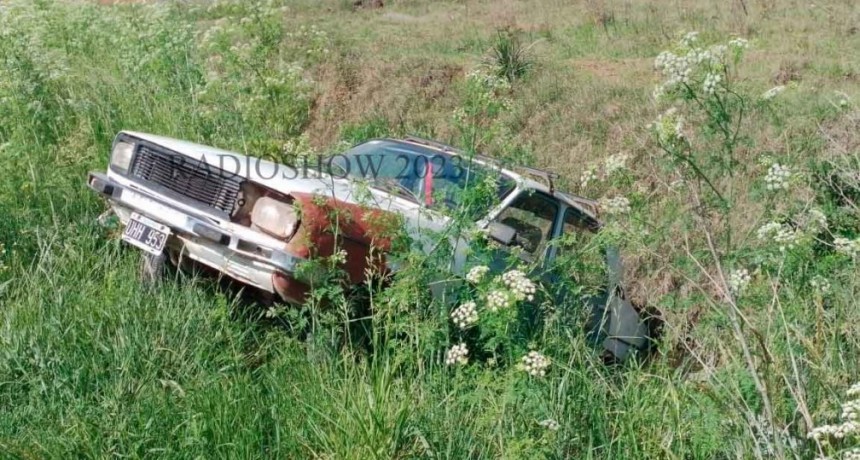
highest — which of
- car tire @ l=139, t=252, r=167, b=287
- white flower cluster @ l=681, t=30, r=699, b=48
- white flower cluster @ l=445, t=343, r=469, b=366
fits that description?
white flower cluster @ l=681, t=30, r=699, b=48

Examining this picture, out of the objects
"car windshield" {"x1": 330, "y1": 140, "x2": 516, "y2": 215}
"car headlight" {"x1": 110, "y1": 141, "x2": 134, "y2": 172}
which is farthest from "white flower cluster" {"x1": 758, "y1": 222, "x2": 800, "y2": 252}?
"car headlight" {"x1": 110, "y1": 141, "x2": 134, "y2": 172}

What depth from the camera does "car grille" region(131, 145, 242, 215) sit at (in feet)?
15.1

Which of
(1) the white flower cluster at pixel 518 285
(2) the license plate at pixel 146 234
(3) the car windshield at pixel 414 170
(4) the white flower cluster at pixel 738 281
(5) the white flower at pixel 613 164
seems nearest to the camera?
(4) the white flower cluster at pixel 738 281

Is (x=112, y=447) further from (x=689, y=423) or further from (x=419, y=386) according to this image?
(x=689, y=423)

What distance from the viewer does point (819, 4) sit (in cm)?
1491

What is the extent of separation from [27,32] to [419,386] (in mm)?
6381

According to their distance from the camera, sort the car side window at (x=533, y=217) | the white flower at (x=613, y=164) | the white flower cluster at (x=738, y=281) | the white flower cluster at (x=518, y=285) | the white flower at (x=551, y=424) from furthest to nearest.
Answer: the car side window at (x=533, y=217)
the white flower at (x=613, y=164)
the white flower cluster at (x=518, y=285)
the white flower cluster at (x=738, y=281)
the white flower at (x=551, y=424)

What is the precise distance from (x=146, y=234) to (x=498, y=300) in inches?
81.2

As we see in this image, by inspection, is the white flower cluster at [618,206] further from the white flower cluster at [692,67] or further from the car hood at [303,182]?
the car hood at [303,182]

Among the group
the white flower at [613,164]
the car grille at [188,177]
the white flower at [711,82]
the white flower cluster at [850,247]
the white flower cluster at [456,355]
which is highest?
the white flower at [711,82]

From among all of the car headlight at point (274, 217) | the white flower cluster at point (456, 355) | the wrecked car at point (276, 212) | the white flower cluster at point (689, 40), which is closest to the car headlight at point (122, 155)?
the wrecked car at point (276, 212)

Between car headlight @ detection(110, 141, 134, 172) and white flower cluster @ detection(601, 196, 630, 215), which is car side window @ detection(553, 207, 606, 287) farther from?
car headlight @ detection(110, 141, 134, 172)

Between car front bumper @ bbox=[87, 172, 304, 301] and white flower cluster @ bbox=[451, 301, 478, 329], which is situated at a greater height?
car front bumper @ bbox=[87, 172, 304, 301]

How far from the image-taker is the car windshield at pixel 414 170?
495 cm
